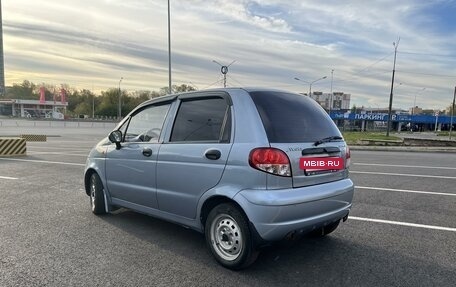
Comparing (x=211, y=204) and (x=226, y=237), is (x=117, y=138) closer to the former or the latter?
(x=211, y=204)

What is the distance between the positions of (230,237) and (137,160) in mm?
1813

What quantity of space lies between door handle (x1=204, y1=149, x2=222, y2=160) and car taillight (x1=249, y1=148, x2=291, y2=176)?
416 mm

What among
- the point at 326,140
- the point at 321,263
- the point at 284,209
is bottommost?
the point at 321,263

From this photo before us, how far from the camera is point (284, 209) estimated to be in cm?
359

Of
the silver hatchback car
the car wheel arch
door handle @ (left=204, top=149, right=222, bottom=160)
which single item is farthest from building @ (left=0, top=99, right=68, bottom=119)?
door handle @ (left=204, top=149, right=222, bottom=160)

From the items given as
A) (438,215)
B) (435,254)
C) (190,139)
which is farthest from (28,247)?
(438,215)

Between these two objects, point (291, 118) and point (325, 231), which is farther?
point (325, 231)

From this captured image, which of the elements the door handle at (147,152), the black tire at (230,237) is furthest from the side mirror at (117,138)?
the black tire at (230,237)

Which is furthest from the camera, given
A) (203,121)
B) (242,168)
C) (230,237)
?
(203,121)

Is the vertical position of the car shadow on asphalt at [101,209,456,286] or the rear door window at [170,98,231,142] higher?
the rear door window at [170,98,231,142]

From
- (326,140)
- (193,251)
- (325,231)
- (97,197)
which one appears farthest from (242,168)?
(97,197)

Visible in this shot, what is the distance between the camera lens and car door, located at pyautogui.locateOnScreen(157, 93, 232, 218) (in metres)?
4.02

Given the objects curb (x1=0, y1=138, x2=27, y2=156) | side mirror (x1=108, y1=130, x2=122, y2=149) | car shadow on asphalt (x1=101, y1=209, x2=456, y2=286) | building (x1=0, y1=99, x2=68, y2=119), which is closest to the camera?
car shadow on asphalt (x1=101, y1=209, x2=456, y2=286)

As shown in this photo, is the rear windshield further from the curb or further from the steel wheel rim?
the curb
